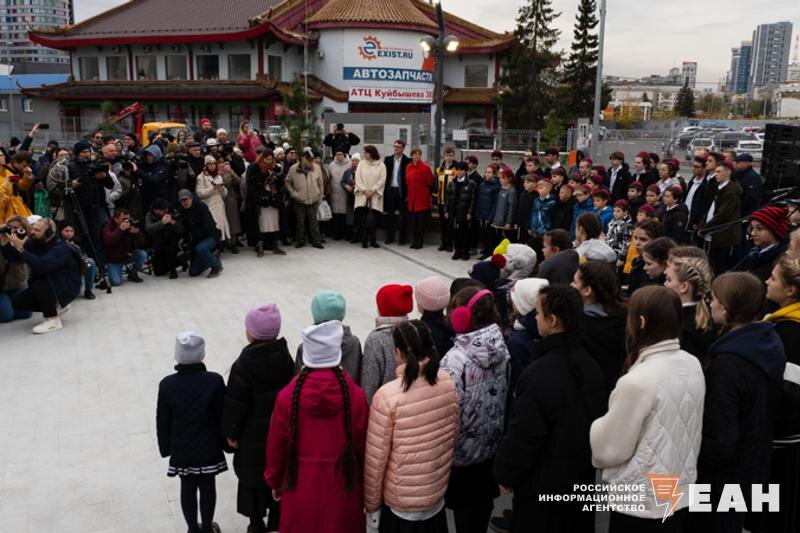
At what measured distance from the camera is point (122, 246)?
32.0ft

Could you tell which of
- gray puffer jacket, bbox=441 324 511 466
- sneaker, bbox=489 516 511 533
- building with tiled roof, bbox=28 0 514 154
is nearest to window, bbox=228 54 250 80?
building with tiled roof, bbox=28 0 514 154

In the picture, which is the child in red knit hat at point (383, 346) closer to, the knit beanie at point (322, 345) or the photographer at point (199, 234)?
the knit beanie at point (322, 345)

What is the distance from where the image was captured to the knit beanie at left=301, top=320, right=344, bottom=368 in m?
3.26

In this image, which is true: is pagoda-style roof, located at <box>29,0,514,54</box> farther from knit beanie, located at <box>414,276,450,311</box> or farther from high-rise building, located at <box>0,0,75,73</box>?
high-rise building, located at <box>0,0,75,73</box>

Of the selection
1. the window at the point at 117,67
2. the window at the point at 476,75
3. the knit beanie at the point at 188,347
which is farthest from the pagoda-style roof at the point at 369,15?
the knit beanie at the point at 188,347

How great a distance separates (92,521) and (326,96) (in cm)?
3513

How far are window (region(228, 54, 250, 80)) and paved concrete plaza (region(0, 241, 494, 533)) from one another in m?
28.6

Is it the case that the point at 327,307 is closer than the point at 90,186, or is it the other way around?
the point at 327,307

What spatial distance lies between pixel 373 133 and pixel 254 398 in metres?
15.9

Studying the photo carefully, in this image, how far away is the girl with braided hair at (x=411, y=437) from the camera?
3.26 m

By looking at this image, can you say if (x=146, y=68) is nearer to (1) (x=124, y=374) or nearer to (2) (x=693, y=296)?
(1) (x=124, y=374)

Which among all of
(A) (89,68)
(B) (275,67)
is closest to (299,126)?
(B) (275,67)

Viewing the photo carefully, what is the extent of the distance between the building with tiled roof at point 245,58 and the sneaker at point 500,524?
110ft

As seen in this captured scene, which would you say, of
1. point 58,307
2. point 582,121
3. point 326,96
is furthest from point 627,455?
point 326,96
